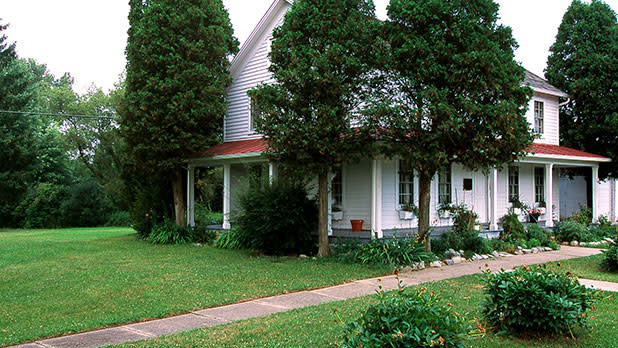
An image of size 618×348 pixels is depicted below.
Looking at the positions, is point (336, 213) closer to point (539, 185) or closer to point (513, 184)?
point (513, 184)

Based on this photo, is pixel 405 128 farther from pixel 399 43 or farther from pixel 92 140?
pixel 92 140

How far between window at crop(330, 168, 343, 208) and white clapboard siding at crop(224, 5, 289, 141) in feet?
11.9

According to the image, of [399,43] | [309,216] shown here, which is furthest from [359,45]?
[309,216]

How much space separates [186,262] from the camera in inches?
506

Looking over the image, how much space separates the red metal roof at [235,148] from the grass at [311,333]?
8.58 metres

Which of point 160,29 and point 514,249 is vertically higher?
point 160,29

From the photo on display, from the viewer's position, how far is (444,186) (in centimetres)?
1628

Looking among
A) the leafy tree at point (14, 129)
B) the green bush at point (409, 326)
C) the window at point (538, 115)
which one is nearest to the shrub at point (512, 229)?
the window at point (538, 115)

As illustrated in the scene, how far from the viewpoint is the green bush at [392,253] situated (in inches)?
466

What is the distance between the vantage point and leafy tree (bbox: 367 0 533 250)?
11297mm

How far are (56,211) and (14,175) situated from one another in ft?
50.0

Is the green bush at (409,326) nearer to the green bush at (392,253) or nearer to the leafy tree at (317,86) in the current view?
the green bush at (392,253)

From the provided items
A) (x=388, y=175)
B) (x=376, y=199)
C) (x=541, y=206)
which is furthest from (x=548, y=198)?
(x=376, y=199)

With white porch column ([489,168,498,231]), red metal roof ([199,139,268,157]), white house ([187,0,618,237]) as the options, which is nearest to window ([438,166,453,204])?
white house ([187,0,618,237])
